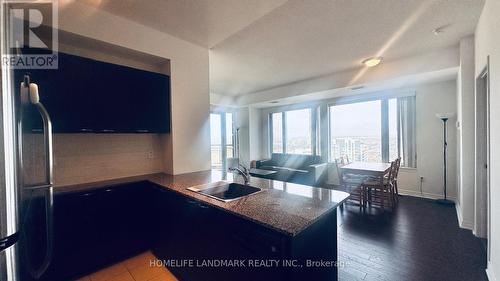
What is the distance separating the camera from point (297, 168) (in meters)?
5.75

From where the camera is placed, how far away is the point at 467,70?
2.77m

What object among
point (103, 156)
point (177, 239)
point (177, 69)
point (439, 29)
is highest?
point (439, 29)

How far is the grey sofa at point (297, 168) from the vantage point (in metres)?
4.91

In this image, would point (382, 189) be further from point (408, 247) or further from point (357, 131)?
point (357, 131)

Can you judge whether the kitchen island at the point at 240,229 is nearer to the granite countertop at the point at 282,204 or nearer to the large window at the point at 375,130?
the granite countertop at the point at 282,204

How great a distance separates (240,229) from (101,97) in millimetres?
2037

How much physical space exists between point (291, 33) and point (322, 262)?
258 centimetres

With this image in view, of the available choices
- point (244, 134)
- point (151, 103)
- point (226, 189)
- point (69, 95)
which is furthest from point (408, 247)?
point (244, 134)

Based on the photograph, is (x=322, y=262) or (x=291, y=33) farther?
(x=291, y=33)

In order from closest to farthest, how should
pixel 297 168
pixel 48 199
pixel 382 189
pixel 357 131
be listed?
pixel 48 199
pixel 382 189
pixel 357 131
pixel 297 168

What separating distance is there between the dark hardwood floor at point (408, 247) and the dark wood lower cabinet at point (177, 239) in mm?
904

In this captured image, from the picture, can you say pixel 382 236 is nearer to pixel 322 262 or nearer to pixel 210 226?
pixel 322 262

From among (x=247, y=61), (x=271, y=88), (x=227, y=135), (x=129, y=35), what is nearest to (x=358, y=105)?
→ (x=271, y=88)

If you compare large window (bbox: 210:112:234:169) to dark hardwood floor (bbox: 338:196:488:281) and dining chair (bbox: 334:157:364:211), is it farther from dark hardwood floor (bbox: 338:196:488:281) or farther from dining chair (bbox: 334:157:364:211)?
dark hardwood floor (bbox: 338:196:488:281)
